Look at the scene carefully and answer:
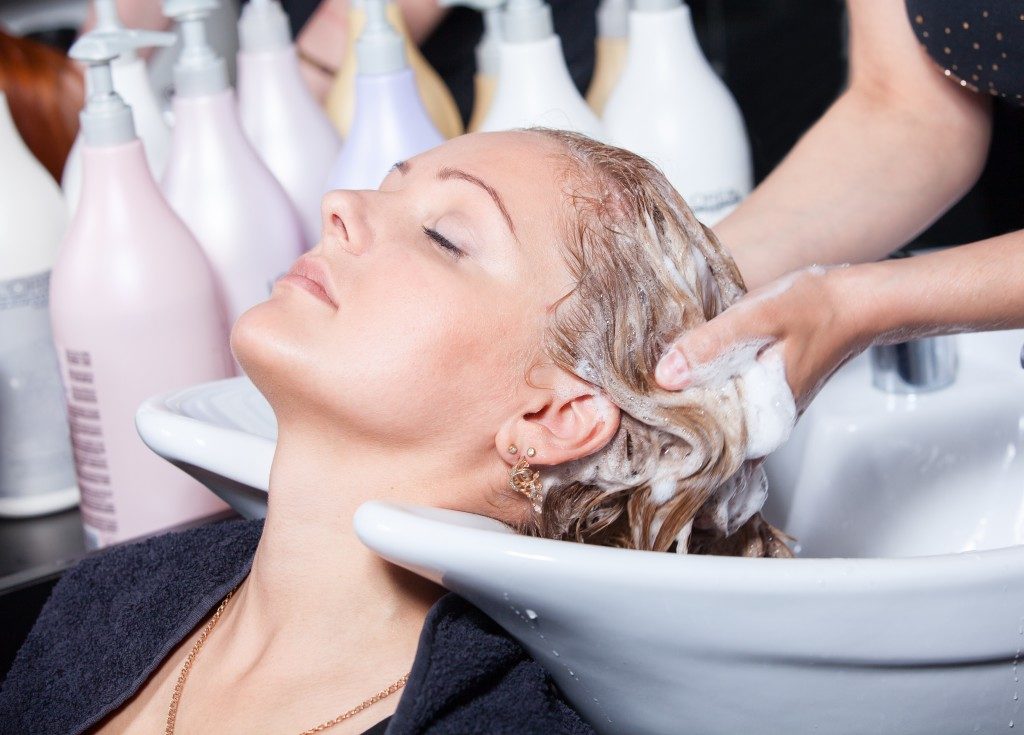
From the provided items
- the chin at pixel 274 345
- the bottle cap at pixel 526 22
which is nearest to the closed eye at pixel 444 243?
the chin at pixel 274 345

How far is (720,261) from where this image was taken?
962mm

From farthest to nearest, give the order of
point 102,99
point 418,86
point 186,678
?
point 418,86
point 102,99
point 186,678

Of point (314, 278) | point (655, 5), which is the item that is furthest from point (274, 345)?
point (655, 5)

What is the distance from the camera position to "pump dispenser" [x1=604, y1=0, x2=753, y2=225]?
1.26 metres

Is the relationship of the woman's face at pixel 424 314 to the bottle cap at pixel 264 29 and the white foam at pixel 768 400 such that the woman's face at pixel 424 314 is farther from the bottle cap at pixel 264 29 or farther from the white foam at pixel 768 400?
the bottle cap at pixel 264 29

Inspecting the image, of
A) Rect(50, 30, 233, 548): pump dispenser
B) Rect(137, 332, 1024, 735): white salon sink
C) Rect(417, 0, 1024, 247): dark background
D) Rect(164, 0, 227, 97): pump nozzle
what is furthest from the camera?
Rect(417, 0, 1024, 247): dark background

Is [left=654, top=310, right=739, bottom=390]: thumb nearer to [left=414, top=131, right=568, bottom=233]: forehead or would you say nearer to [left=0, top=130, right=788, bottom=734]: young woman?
[left=0, top=130, right=788, bottom=734]: young woman

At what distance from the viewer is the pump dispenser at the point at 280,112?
1.29m

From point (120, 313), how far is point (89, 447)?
5.1 inches

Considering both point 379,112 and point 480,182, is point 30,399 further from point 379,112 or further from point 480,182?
point 480,182

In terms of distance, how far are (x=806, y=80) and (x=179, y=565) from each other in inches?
45.1

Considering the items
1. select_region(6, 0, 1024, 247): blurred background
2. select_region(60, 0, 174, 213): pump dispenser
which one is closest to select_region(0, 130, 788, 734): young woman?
select_region(60, 0, 174, 213): pump dispenser

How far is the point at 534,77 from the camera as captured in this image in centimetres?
126

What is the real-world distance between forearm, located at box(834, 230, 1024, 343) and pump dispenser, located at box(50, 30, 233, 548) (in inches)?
21.9
